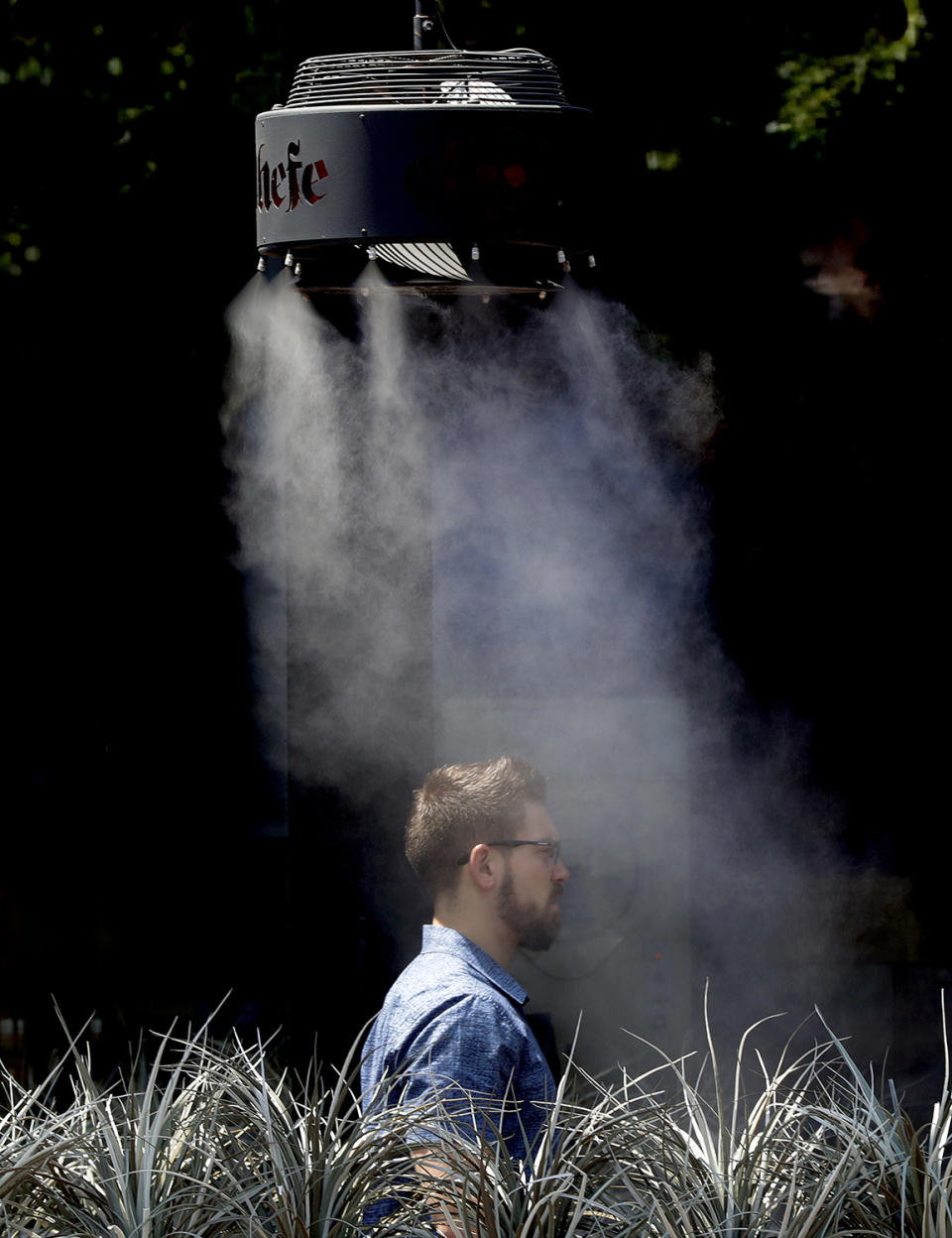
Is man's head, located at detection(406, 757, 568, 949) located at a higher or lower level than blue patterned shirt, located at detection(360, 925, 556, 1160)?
higher

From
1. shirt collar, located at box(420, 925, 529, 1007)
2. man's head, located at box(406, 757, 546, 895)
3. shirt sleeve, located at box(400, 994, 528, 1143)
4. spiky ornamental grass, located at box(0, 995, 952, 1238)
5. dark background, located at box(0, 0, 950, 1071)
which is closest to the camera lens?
spiky ornamental grass, located at box(0, 995, 952, 1238)

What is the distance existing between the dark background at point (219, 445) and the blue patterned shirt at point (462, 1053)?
56.6 inches

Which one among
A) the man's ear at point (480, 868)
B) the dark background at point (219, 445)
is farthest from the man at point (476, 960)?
the dark background at point (219, 445)

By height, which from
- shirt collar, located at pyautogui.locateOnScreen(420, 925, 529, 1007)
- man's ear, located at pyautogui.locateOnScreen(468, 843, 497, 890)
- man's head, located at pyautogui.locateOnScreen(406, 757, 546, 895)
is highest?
man's head, located at pyautogui.locateOnScreen(406, 757, 546, 895)

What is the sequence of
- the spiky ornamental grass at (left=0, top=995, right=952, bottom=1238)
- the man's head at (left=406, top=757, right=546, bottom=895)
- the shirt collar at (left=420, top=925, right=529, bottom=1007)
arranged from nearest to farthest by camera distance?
the spiky ornamental grass at (left=0, top=995, right=952, bottom=1238) < the shirt collar at (left=420, top=925, right=529, bottom=1007) < the man's head at (left=406, top=757, right=546, bottom=895)

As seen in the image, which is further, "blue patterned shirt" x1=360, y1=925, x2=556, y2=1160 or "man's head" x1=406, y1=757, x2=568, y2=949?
"man's head" x1=406, y1=757, x2=568, y2=949

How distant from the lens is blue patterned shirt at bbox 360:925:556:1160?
215cm

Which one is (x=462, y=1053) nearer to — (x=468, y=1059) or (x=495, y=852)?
(x=468, y=1059)

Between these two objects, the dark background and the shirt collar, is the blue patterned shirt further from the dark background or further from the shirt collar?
the dark background

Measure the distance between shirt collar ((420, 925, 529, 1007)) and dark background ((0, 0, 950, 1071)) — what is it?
1.24m

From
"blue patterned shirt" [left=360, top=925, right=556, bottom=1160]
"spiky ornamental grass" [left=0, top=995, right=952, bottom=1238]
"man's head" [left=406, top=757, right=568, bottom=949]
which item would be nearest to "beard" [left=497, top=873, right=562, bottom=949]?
"man's head" [left=406, top=757, right=568, bottom=949]

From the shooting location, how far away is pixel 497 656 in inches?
167

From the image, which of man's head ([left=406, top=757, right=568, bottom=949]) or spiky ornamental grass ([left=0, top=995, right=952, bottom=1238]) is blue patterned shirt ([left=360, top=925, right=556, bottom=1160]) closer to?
spiky ornamental grass ([left=0, top=995, right=952, bottom=1238])

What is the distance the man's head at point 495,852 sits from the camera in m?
2.54
